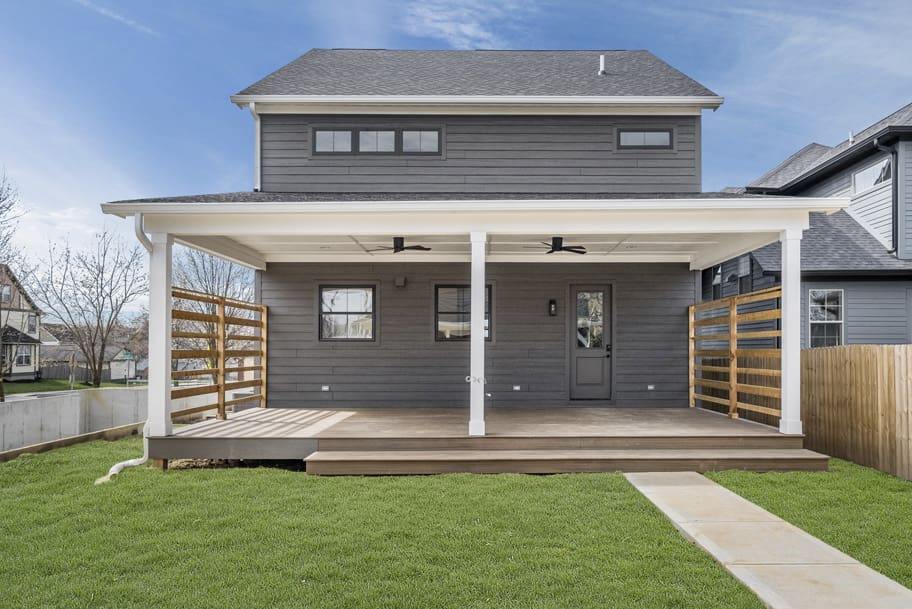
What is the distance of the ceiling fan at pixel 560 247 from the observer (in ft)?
23.8

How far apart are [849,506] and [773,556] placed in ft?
5.18

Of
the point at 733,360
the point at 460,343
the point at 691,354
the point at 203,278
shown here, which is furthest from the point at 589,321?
the point at 203,278

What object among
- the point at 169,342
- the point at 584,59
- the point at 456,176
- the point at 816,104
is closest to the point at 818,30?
the point at 816,104

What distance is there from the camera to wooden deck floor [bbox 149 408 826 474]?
5.74 meters

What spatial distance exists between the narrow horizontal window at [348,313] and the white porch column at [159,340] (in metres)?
2.96

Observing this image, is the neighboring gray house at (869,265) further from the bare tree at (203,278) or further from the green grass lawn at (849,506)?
the bare tree at (203,278)

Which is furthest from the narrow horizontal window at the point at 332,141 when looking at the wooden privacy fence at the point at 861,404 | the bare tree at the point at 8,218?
the bare tree at the point at 8,218

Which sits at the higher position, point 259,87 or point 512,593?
point 259,87

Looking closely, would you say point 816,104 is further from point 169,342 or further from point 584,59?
point 169,342

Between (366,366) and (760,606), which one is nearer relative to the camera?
(760,606)

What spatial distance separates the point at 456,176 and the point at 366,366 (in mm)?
3151

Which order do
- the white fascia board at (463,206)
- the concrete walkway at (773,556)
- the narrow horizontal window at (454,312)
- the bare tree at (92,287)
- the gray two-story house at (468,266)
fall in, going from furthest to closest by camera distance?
the bare tree at (92,287), the narrow horizontal window at (454,312), the gray two-story house at (468,266), the white fascia board at (463,206), the concrete walkway at (773,556)

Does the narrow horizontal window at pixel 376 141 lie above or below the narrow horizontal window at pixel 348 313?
above

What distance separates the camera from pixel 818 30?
18984 millimetres
